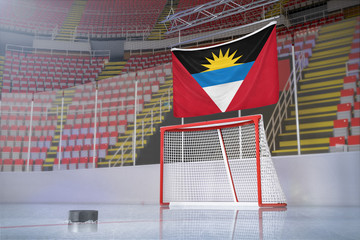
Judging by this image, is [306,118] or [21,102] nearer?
[306,118]

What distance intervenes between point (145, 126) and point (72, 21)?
11.8 m

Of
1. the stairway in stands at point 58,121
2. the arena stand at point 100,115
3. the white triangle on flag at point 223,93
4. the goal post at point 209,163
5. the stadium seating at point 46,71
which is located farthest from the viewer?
the stadium seating at point 46,71

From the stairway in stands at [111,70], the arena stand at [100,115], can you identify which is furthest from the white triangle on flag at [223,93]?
the stairway in stands at [111,70]

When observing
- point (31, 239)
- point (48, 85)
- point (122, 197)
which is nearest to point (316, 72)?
point (122, 197)

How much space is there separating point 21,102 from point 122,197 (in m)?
2.49

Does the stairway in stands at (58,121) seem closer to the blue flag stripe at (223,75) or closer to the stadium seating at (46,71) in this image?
the blue flag stripe at (223,75)

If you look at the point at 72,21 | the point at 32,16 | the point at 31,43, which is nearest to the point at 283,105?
the point at 31,43

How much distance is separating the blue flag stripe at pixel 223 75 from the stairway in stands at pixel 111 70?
9.25 meters

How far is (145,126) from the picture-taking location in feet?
18.9

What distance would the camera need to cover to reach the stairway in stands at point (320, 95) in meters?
4.54

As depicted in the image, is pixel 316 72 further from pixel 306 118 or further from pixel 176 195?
pixel 176 195

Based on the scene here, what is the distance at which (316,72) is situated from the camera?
5039 mm

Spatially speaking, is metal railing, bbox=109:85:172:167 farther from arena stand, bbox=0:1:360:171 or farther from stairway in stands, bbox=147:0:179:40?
stairway in stands, bbox=147:0:179:40

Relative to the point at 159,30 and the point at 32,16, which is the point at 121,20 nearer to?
the point at 159,30
